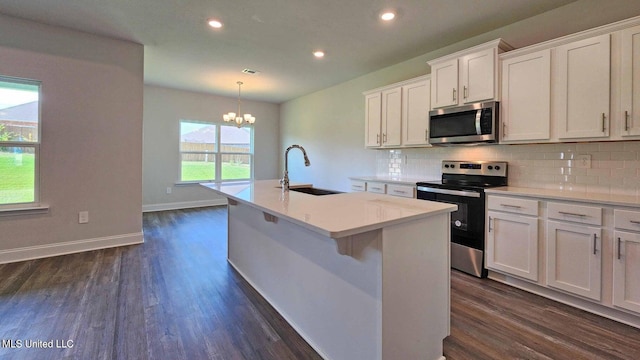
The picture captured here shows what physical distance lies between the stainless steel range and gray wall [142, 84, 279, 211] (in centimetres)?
530

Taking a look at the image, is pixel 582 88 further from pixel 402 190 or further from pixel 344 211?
pixel 344 211

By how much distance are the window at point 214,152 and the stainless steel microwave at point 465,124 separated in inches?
204


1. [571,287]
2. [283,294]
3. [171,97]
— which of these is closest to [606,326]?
[571,287]

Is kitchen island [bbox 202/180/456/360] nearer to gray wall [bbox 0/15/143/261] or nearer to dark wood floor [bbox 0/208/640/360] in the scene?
dark wood floor [bbox 0/208/640/360]

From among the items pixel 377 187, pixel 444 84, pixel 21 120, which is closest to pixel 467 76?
pixel 444 84

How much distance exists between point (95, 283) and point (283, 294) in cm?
186

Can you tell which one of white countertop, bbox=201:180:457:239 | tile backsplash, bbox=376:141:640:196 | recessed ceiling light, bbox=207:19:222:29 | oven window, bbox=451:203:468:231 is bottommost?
oven window, bbox=451:203:468:231

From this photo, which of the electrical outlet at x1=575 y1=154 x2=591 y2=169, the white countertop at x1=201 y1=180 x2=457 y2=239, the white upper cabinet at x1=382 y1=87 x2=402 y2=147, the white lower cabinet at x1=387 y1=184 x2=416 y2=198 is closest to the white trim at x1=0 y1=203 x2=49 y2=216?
the white countertop at x1=201 y1=180 x2=457 y2=239

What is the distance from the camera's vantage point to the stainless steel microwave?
288 centimetres

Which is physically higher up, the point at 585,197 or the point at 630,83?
the point at 630,83

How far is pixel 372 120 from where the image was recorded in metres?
4.36

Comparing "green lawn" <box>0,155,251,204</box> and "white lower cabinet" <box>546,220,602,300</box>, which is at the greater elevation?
"green lawn" <box>0,155,251,204</box>

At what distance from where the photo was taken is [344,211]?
1.56m

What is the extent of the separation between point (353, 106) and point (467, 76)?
7.93ft
